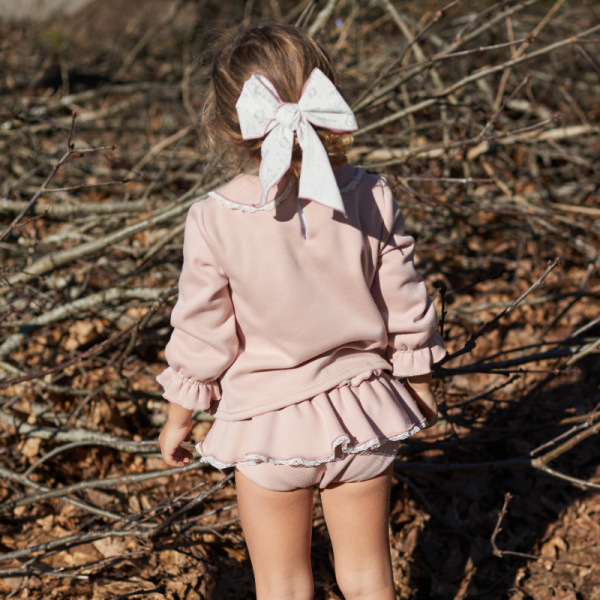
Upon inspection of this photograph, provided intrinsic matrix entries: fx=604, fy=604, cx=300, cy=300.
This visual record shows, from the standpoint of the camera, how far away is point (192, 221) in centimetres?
148

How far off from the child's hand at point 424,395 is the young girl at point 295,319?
0.10 metres

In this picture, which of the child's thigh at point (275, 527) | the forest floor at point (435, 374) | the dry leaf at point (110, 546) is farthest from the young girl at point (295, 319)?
the dry leaf at point (110, 546)

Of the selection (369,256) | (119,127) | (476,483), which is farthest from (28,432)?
(119,127)

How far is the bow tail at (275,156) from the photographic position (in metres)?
1.33

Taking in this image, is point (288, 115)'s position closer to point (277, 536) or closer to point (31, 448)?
point (277, 536)

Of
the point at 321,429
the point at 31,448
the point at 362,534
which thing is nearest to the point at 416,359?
the point at 321,429

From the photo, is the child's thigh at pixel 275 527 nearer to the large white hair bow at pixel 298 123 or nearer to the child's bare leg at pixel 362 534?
the child's bare leg at pixel 362 534

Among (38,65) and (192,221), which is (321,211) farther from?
(38,65)

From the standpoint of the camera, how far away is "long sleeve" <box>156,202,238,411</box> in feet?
4.78

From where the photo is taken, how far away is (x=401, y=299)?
159 cm

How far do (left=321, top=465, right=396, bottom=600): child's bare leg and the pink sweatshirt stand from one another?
299 millimetres

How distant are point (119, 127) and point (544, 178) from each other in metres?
3.28

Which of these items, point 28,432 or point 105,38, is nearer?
point 28,432

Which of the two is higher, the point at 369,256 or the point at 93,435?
the point at 369,256
